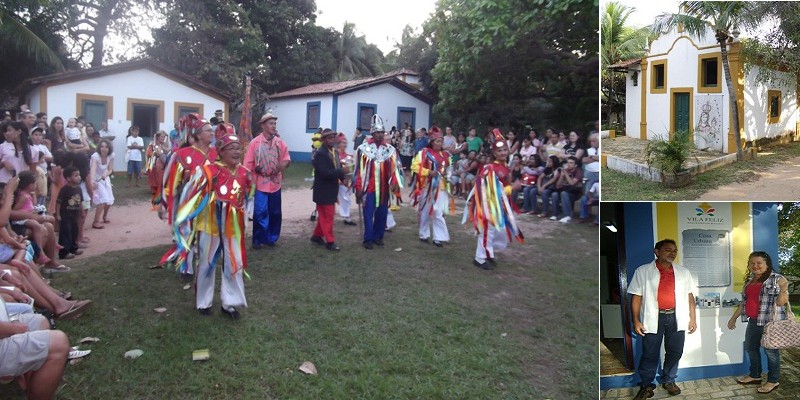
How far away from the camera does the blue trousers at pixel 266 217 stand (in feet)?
15.0

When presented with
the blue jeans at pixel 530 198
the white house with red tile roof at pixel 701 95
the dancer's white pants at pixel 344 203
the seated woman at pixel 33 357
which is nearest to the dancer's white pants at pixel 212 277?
the seated woman at pixel 33 357

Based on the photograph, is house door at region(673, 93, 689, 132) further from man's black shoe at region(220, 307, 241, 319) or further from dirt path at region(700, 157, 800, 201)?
man's black shoe at region(220, 307, 241, 319)

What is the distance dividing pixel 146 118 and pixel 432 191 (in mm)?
2754

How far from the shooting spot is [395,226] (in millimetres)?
5906

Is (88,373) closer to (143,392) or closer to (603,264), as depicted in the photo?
(143,392)

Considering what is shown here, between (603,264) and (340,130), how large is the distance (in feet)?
7.96

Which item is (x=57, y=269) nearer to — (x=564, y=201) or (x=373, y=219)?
(x=373, y=219)

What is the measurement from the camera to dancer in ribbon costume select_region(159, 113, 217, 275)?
10.4 ft

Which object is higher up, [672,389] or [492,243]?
[492,243]

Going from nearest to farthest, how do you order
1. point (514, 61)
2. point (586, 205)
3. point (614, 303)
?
1. point (614, 303)
2. point (514, 61)
3. point (586, 205)

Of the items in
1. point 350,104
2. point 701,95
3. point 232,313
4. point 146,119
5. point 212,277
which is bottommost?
point 232,313

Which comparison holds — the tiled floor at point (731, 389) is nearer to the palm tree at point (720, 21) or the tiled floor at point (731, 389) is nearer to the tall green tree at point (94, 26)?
the palm tree at point (720, 21)

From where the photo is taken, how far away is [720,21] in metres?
1.70

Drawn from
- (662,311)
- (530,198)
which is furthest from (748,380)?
(530,198)
